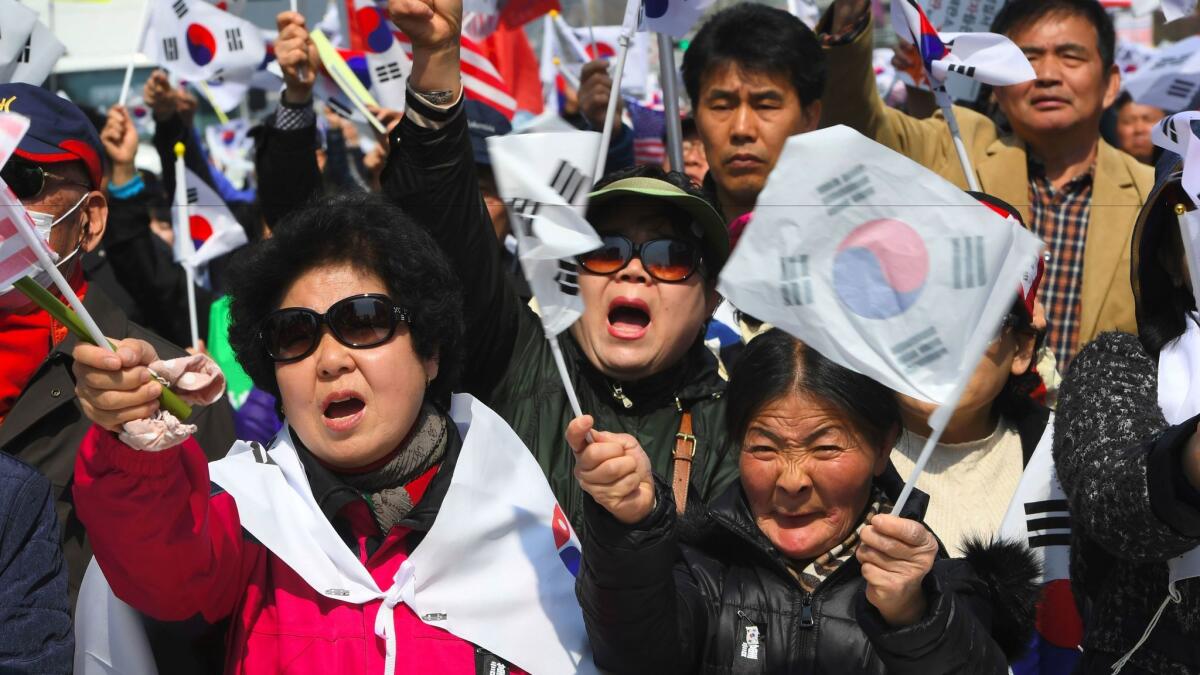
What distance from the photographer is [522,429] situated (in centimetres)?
345

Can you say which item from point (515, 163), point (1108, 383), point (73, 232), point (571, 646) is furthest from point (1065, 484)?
point (73, 232)

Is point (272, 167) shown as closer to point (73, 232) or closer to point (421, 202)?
point (73, 232)

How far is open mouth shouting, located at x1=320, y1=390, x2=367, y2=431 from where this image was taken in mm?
2939

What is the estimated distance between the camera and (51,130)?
3625mm

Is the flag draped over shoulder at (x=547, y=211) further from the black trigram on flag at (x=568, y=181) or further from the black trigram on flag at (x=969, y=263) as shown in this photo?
the black trigram on flag at (x=969, y=263)

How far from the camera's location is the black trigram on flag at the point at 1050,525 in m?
3.32

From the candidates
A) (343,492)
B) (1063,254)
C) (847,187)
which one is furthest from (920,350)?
(1063,254)

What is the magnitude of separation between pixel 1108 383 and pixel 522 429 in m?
1.31

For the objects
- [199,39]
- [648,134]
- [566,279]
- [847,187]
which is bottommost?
[648,134]

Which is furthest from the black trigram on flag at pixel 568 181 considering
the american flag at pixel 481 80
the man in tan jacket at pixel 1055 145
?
the american flag at pixel 481 80

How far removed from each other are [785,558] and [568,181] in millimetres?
859

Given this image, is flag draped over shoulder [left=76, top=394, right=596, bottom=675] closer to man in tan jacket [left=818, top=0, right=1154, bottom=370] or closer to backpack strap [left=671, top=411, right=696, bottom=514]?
backpack strap [left=671, top=411, right=696, bottom=514]

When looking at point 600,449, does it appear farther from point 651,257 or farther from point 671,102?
point 671,102

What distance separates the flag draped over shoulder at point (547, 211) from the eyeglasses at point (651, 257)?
72cm
